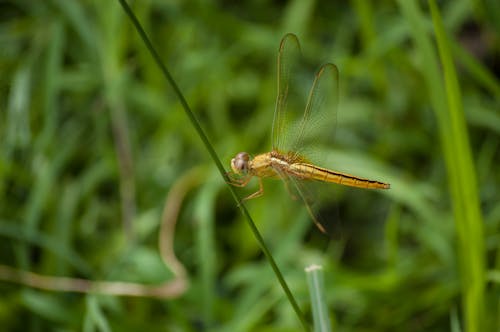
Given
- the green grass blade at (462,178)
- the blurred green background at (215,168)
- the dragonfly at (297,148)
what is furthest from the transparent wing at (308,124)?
the blurred green background at (215,168)

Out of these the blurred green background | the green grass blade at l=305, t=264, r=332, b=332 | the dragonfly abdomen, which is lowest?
the green grass blade at l=305, t=264, r=332, b=332

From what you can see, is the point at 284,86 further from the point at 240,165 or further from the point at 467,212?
the point at 467,212

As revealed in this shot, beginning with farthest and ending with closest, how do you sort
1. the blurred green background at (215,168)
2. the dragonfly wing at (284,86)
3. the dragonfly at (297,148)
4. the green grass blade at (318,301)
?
the blurred green background at (215,168)
the dragonfly at (297,148)
the dragonfly wing at (284,86)
the green grass blade at (318,301)

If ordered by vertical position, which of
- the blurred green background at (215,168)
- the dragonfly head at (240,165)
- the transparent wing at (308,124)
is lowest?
the dragonfly head at (240,165)

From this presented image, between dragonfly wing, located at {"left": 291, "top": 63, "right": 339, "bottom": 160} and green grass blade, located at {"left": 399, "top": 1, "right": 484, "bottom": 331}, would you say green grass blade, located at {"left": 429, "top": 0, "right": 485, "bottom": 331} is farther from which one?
dragonfly wing, located at {"left": 291, "top": 63, "right": 339, "bottom": 160}

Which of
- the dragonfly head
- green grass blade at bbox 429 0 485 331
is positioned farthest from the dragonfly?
green grass blade at bbox 429 0 485 331

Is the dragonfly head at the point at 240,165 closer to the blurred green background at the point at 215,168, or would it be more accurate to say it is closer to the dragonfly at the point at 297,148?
the dragonfly at the point at 297,148
